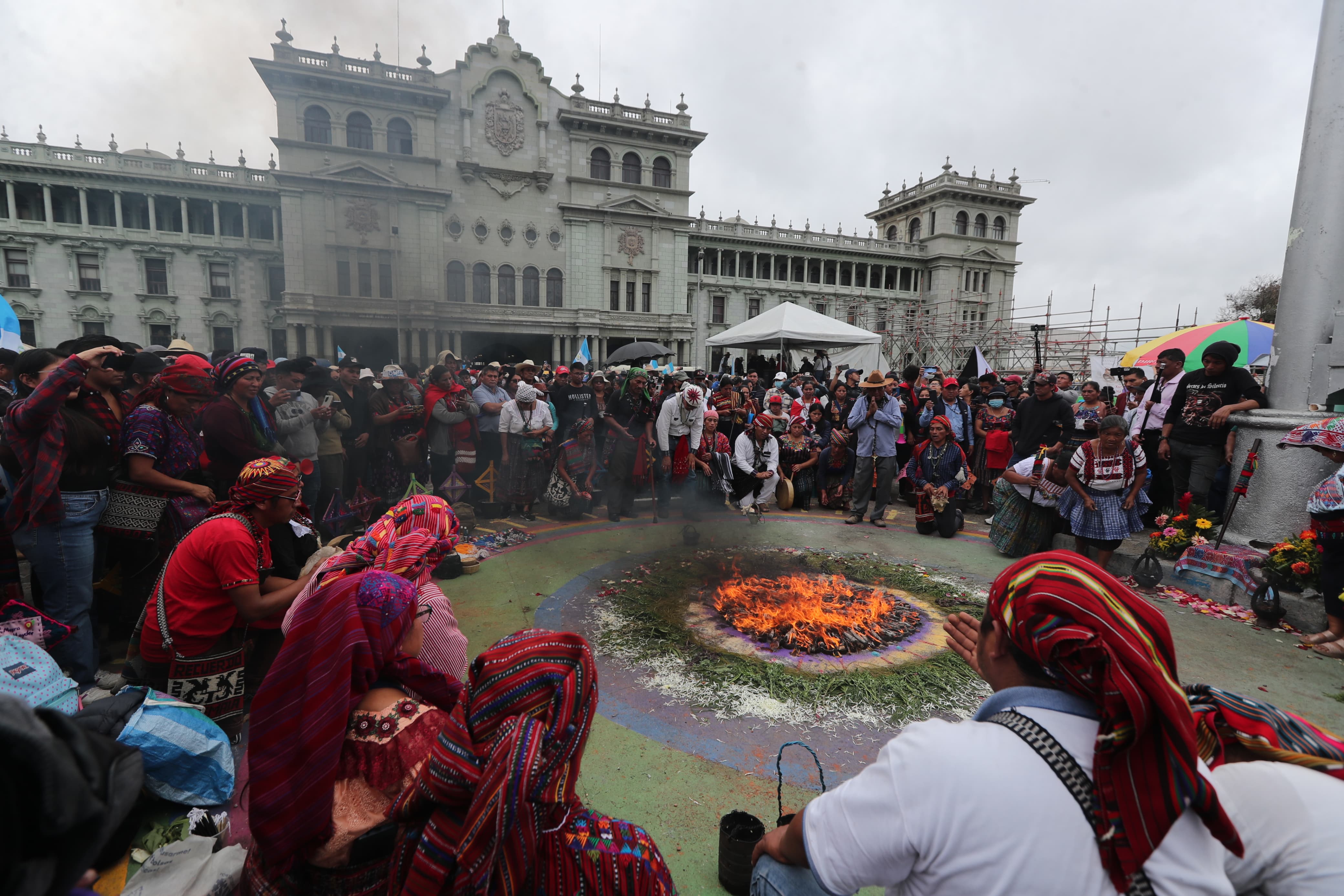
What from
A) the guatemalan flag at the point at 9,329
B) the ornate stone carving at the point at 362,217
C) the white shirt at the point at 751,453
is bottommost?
the white shirt at the point at 751,453

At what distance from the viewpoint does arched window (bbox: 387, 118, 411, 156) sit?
3338cm

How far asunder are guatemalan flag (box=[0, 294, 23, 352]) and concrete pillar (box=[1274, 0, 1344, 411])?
13.4m

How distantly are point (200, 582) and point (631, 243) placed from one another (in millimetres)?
38322

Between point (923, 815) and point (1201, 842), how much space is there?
0.54 meters

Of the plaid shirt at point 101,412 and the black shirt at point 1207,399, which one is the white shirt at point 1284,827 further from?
the black shirt at point 1207,399

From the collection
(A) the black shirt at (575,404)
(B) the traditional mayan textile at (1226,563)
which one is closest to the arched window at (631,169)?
(A) the black shirt at (575,404)

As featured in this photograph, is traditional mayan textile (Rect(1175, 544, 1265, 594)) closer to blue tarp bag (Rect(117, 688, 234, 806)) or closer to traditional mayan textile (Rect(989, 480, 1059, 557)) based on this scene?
traditional mayan textile (Rect(989, 480, 1059, 557))

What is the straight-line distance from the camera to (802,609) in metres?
5.09

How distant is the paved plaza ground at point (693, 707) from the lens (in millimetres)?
2980

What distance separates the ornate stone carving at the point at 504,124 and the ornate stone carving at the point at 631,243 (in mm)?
7638

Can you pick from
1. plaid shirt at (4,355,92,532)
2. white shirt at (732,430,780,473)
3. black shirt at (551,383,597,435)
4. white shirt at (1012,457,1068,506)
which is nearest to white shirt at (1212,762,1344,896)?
plaid shirt at (4,355,92,532)

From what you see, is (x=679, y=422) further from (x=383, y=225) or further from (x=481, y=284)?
(x=383, y=225)

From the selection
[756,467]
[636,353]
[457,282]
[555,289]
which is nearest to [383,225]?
[457,282]

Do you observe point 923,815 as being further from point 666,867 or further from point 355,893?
point 355,893
